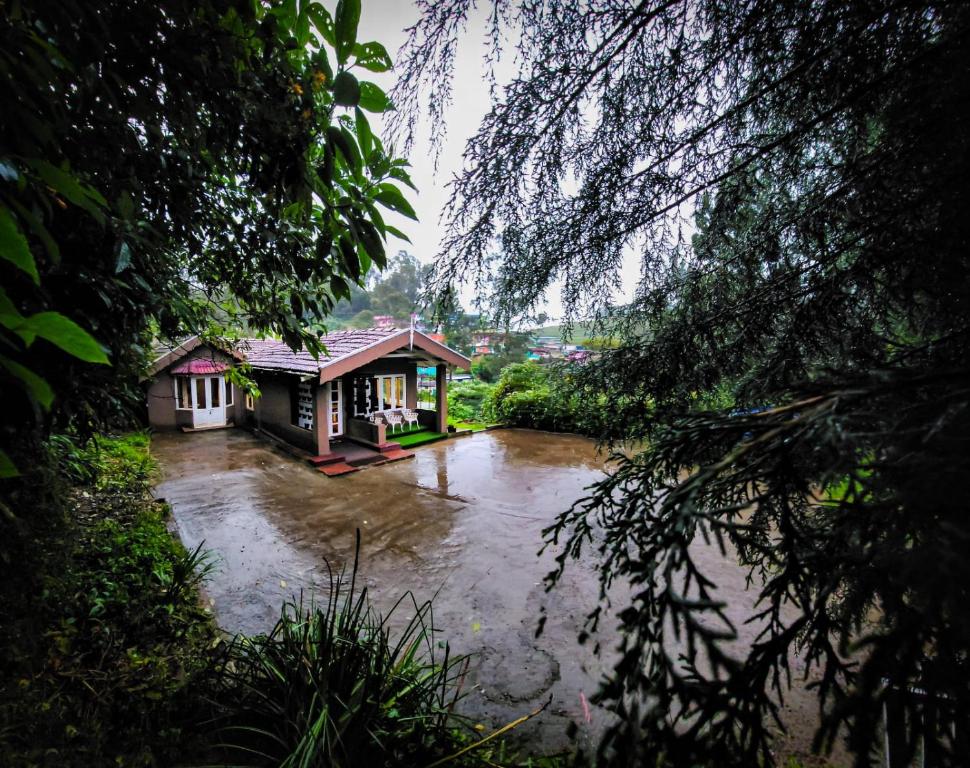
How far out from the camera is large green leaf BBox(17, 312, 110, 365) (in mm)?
610

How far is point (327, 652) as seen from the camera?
2172mm

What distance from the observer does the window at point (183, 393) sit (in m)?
12.3

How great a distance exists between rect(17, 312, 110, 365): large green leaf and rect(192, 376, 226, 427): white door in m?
14.0

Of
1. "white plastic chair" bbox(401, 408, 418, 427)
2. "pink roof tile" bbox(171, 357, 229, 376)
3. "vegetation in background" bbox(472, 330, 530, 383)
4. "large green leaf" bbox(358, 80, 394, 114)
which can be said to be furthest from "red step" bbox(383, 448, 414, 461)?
"large green leaf" bbox(358, 80, 394, 114)

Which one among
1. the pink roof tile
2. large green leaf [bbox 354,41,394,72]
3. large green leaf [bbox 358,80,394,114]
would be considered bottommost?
the pink roof tile

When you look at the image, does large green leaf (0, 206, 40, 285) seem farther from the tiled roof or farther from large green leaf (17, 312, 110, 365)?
the tiled roof

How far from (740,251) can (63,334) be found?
3.03m

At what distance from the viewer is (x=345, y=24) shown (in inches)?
43.6

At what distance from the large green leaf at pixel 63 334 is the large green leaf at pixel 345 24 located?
1.01 m

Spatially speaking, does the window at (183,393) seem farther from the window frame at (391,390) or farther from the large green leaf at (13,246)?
the large green leaf at (13,246)

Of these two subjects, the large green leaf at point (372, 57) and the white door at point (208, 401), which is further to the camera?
the white door at point (208, 401)

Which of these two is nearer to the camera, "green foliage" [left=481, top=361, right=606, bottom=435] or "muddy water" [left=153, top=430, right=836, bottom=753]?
"muddy water" [left=153, top=430, right=836, bottom=753]

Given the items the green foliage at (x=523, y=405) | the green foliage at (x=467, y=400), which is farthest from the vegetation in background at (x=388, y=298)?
the green foliage at (x=523, y=405)

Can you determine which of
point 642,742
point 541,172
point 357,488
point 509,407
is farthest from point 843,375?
Answer: point 509,407
